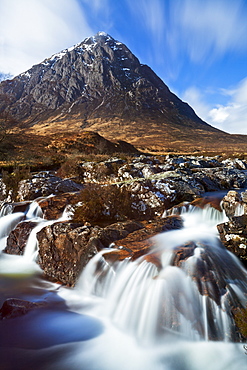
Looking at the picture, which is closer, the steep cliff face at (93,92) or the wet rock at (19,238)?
the wet rock at (19,238)

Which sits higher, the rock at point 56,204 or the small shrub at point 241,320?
the rock at point 56,204

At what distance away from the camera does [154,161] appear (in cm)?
2391

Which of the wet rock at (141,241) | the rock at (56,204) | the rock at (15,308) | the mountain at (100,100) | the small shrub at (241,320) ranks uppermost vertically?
the mountain at (100,100)

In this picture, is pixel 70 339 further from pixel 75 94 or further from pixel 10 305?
pixel 75 94

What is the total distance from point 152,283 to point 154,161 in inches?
751

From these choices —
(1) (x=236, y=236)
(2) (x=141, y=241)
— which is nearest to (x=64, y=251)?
(2) (x=141, y=241)

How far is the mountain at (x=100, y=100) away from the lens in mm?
127438

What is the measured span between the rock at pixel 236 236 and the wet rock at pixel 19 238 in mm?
9183

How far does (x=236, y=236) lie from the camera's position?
7.21 metres

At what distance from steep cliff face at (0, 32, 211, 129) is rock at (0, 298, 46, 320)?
129952 mm

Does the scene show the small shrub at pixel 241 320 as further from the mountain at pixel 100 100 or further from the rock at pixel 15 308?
the mountain at pixel 100 100

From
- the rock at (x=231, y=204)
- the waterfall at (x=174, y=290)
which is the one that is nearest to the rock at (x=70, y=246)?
the waterfall at (x=174, y=290)

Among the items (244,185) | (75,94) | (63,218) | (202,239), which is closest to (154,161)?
(244,185)

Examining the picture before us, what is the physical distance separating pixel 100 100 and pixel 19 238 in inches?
6515
